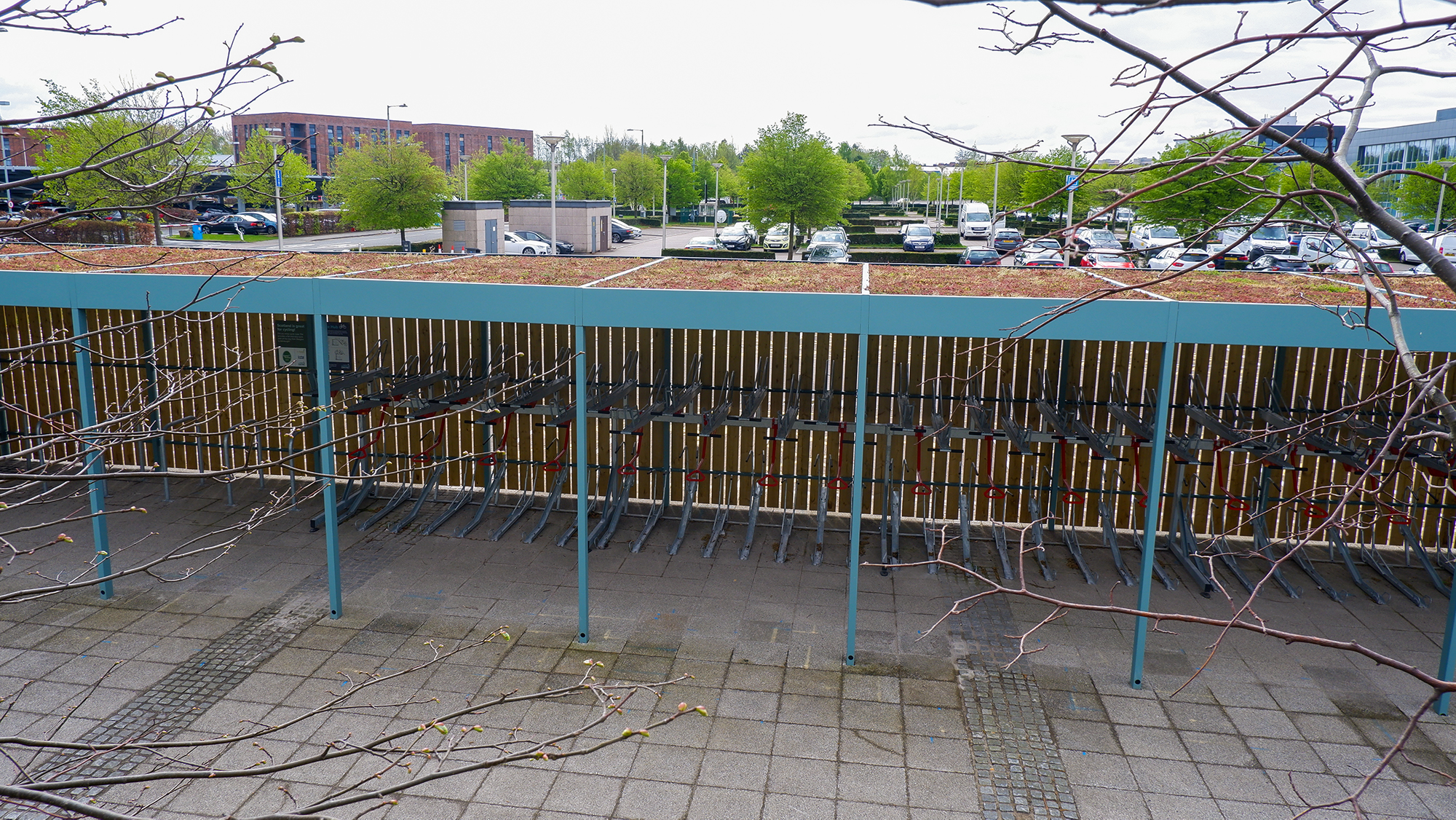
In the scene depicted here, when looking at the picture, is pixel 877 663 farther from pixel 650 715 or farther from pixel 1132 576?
pixel 1132 576

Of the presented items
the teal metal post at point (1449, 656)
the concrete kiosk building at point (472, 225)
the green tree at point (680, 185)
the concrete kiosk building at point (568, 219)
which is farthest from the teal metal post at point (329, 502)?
the green tree at point (680, 185)

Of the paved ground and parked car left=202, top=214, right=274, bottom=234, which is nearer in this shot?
the paved ground

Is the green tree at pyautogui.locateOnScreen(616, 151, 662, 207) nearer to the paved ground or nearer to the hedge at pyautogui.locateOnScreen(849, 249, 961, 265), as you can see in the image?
the hedge at pyautogui.locateOnScreen(849, 249, 961, 265)

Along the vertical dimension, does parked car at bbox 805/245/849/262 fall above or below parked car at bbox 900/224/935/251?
below

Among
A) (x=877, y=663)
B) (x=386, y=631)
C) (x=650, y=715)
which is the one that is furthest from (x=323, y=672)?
(x=877, y=663)

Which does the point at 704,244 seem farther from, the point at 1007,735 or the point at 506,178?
the point at 1007,735

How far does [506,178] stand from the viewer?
47.9m

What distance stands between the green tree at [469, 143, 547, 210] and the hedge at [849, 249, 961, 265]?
1987 centimetres

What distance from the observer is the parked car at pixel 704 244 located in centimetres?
3650

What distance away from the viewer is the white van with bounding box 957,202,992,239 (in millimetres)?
40656

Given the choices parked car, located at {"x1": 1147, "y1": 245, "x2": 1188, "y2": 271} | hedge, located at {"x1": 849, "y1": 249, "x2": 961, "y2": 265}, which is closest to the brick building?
hedge, located at {"x1": 849, "y1": 249, "x2": 961, "y2": 265}

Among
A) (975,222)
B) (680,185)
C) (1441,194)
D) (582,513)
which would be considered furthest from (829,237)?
(582,513)

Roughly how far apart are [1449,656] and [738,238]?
1342 inches

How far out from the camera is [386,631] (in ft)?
23.9
